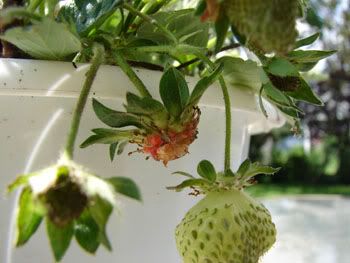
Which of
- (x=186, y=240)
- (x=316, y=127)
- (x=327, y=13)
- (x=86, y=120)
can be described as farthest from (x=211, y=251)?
(x=316, y=127)

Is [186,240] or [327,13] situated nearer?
[186,240]

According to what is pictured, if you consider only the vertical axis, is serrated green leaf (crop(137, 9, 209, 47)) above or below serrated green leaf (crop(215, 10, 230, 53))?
below

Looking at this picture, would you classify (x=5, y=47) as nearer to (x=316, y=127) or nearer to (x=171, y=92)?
(x=171, y=92)

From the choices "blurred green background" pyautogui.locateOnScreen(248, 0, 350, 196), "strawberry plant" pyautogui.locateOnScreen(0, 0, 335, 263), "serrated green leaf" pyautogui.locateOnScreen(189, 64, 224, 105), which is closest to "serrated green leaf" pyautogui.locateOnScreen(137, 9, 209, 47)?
"strawberry plant" pyautogui.locateOnScreen(0, 0, 335, 263)

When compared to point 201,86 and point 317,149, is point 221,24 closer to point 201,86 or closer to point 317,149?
point 201,86

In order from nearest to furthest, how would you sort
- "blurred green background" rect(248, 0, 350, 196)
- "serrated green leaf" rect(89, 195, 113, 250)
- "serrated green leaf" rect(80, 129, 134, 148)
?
"serrated green leaf" rect(89, 195, 113, 250) < "serrated green leaf" rect(80, 129, 134, 148) < "blurred green background" rect(248, 0, 350, 196)

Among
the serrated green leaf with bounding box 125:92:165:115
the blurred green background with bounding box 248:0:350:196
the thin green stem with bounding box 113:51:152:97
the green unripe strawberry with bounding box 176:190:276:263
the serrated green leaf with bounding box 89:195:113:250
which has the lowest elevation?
the blurred green background with bounding box 248:0:350:196

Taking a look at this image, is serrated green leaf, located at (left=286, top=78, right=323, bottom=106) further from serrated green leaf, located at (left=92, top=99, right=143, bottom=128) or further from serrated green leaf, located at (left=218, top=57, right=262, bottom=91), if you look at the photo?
serrated green leaf, located at (left=92, top=99, right=143, bottom=128)

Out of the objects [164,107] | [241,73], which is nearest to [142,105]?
[164,107]
